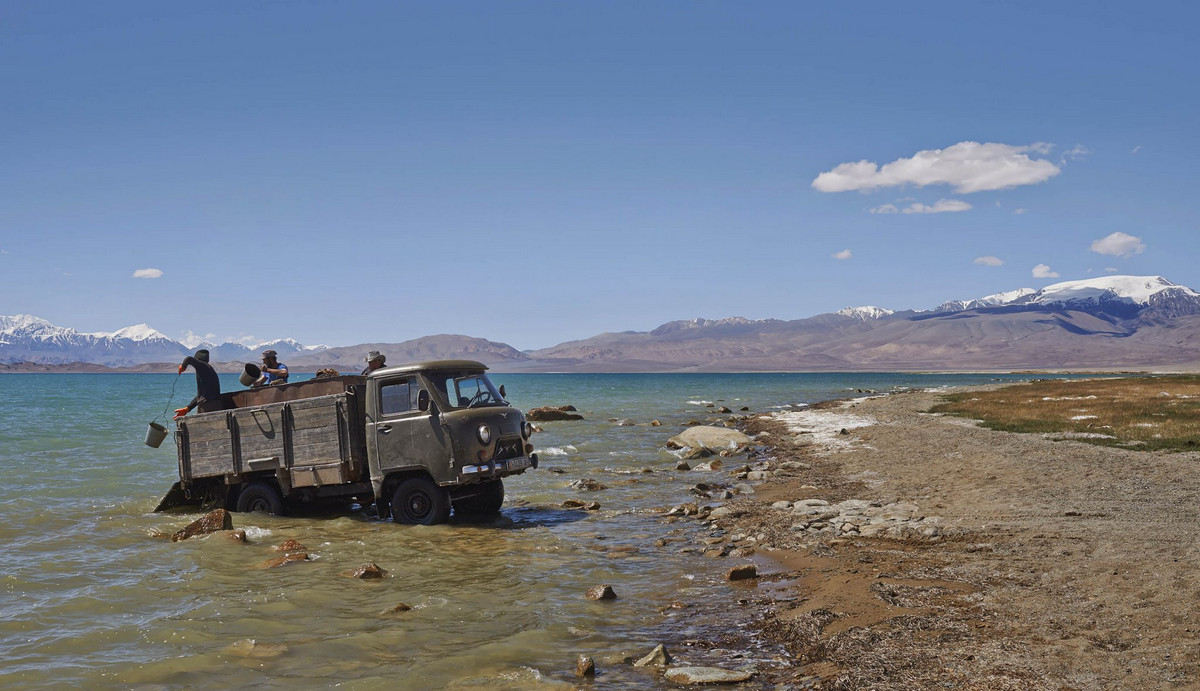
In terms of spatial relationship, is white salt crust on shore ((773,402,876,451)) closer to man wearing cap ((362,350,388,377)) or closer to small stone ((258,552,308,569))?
man wearing cap ((362,350,388,377))

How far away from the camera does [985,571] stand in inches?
427

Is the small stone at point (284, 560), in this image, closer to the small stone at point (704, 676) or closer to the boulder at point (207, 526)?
the boulder at point (207, 526)

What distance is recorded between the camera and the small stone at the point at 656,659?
8352mm

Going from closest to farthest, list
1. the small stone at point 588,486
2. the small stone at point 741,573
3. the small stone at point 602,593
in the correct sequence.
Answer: the small stone at point 602,593 < the small stone at point 741,573 < the small stone at point 588,486

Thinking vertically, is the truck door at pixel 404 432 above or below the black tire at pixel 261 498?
above

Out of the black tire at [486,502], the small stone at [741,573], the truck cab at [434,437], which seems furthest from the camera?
the black tire at [486,502]

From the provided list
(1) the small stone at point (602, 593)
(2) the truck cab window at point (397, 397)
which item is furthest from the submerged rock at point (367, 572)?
(2) the truck cab window at point (397, 397)

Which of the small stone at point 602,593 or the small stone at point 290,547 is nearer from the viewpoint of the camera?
the small stone at point 602,593

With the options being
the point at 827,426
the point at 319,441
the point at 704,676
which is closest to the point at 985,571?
the point at 704,676

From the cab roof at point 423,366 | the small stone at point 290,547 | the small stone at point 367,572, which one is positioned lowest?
the small stone at point 367,572

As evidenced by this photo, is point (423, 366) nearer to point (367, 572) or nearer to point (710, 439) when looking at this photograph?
point (367, 572)

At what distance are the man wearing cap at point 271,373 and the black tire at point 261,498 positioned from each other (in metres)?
2.32

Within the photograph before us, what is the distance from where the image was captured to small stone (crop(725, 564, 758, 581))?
11742mm

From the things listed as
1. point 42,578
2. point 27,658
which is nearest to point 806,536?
point 27,658
